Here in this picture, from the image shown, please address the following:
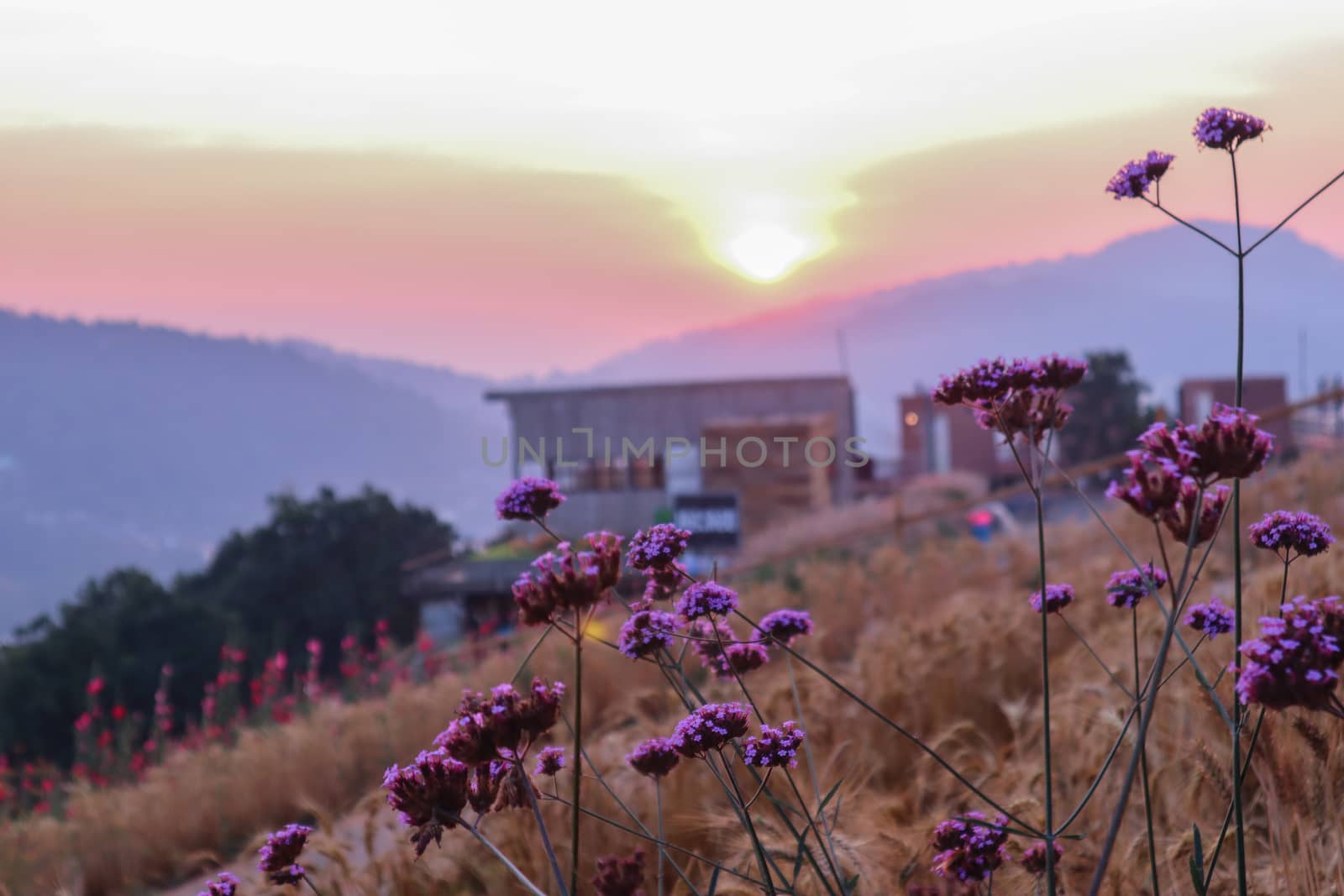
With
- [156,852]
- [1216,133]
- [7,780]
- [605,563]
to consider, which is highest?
[1216,133]

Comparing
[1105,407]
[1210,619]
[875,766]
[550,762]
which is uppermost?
[1105,407]

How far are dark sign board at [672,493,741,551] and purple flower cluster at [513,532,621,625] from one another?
17.9 m

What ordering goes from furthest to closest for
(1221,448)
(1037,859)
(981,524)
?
(981,524), (1037,859), (1221,448)

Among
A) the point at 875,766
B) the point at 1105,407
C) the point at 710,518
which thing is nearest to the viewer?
the point at 875,766

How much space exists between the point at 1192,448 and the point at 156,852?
603 centimetres

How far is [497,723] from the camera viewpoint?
5.55 ft

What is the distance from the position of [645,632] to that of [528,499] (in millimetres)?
326

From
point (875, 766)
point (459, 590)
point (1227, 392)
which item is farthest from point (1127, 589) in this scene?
point (1227, 392)

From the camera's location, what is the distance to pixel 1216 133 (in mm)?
1863

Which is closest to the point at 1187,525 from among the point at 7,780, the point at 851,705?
the point at 851,705

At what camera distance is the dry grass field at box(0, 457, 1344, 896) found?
2.30 metres

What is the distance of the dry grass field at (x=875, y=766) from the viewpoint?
2297mm

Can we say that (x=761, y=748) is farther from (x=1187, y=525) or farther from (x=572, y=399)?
(x=572, y=399)

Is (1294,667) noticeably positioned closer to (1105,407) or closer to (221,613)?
(221,613)
